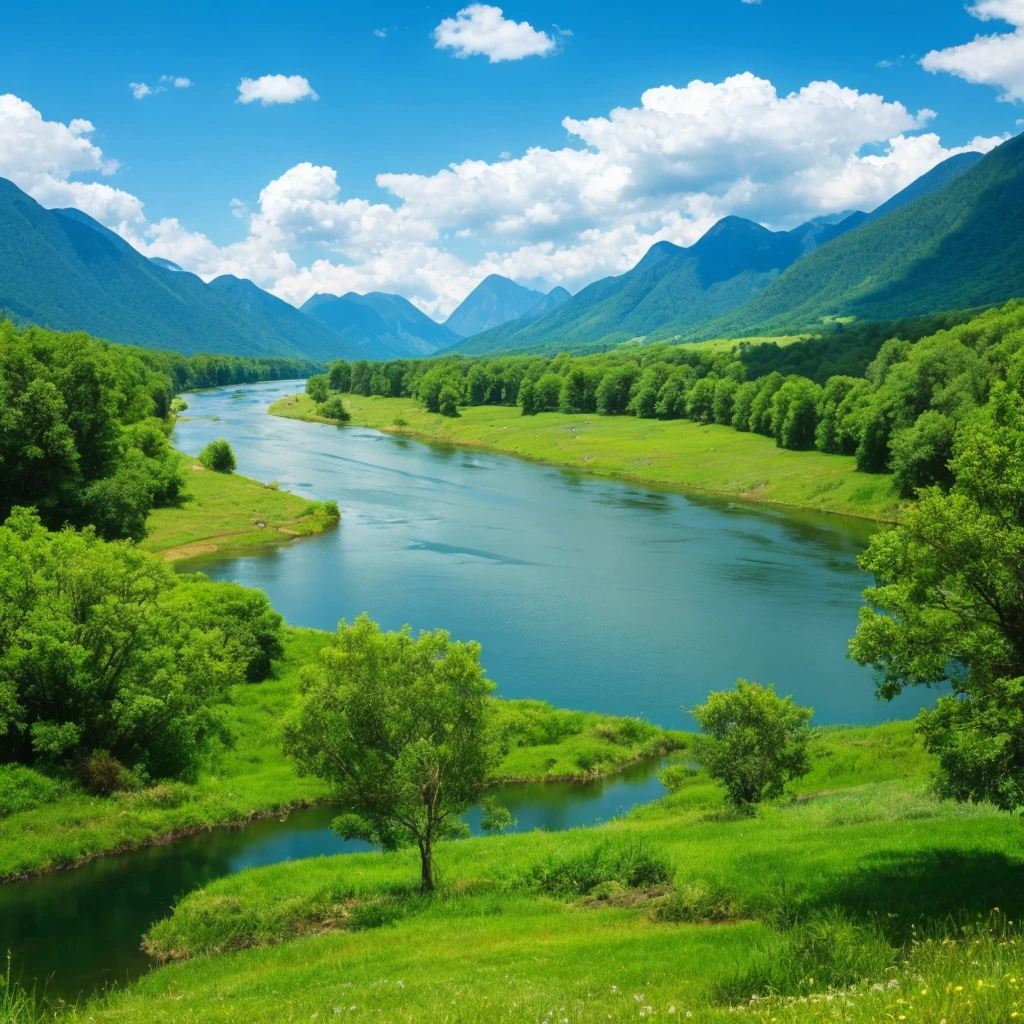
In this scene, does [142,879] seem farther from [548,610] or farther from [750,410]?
[750,410]

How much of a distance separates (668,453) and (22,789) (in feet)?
308

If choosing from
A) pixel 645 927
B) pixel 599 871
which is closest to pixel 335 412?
pixel 599 871

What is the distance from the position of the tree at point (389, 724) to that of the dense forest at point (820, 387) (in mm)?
25865

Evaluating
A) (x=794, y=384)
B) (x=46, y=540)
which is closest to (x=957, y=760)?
(x=46, y=540)

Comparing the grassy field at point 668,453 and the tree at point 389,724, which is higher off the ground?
the grassy field at point 668,453

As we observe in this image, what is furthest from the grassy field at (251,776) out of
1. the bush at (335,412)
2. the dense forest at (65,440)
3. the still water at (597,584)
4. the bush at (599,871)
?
A: the bush at (335,412)

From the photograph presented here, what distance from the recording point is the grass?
67188mm

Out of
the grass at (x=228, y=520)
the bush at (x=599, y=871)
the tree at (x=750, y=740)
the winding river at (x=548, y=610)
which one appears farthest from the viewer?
the grass at (x=228, y=520)

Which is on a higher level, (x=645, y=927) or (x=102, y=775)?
(x=645, y=927)

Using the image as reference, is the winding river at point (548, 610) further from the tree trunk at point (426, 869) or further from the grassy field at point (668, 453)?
the tree trunk at point (426, 869)

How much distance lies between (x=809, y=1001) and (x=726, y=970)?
315 centimetres

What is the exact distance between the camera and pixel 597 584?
5844 cm

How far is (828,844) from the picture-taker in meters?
19.4

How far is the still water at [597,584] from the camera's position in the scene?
140 feet
